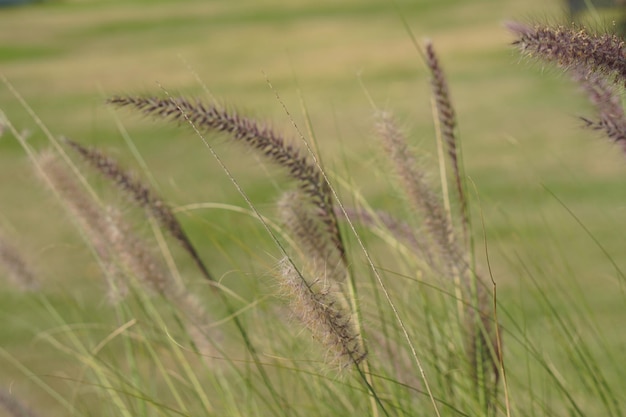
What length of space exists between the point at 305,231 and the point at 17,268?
751 millimetres

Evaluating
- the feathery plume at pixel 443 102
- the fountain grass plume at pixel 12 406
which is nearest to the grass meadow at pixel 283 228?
the fountain grass plume at pixel 12 406

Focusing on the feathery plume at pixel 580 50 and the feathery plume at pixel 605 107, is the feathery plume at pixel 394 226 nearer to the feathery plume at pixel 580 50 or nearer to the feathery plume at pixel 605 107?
the feathery plume at pixel 605 107

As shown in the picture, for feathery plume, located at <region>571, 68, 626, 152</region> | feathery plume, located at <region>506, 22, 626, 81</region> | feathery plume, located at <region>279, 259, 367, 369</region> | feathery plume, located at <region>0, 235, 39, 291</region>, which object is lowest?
feathery plume, located at <region>279, 259, 367, 369</region>

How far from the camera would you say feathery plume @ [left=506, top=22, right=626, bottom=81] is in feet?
3.97

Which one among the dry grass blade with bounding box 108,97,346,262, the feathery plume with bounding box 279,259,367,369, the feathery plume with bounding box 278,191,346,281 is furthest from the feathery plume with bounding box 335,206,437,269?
the feathery plume with bounding box 279,259,367,369

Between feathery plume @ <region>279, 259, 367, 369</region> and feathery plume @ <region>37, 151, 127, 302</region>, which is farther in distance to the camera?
feathery plume @ <region>37, 151, 127, 302</region>

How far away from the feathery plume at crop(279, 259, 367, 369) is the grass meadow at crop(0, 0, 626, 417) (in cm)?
6

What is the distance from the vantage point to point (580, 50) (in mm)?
1212

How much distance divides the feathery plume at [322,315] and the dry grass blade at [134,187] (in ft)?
1.54

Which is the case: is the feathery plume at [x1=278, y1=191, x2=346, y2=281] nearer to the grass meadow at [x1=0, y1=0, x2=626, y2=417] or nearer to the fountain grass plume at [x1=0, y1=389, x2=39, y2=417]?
the grass meadow at [x1=0, y1=0, x2=626, y2=417]

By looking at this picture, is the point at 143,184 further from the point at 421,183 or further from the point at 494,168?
the point at 494,168

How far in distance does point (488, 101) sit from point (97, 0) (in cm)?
2134

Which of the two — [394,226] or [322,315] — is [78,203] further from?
[322,315]

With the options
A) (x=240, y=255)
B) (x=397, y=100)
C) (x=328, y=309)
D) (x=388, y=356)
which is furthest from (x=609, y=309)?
(x=397, y=100)
